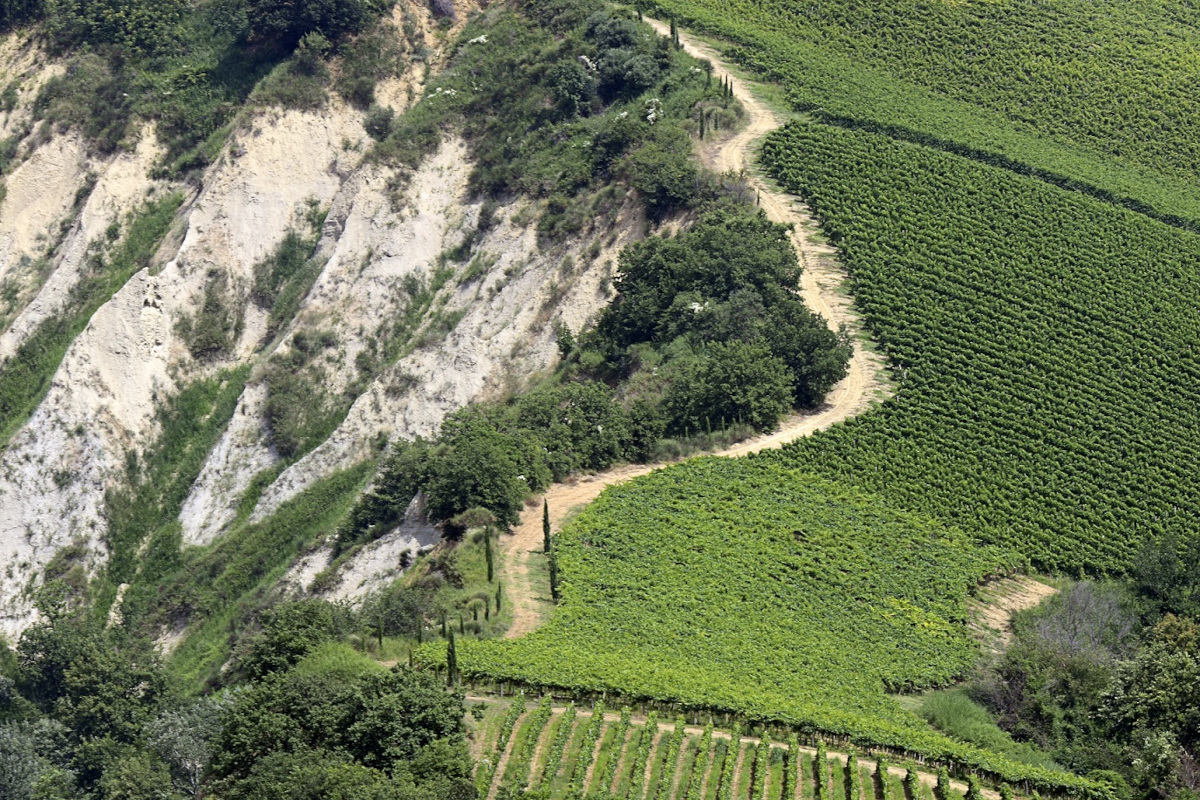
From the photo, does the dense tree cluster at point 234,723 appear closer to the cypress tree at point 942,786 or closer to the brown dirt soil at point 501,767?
the brown dirt soil at point 501,767

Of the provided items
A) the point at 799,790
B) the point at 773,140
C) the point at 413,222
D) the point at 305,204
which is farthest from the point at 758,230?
the point at 799,790

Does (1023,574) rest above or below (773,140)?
below

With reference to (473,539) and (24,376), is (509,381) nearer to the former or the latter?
(473,539)

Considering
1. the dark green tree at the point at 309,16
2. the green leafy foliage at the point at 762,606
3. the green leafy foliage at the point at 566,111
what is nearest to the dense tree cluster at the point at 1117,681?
the green leafy foliage at the point at 762,606

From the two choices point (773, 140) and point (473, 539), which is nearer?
point (473, 539)

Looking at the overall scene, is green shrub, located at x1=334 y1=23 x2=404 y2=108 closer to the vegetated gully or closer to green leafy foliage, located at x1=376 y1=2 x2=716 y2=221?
green leafy foliage, located at x1=376 y1=2 x2=716 y2=221

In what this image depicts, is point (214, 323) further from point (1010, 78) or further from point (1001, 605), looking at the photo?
point (1001, 605)
